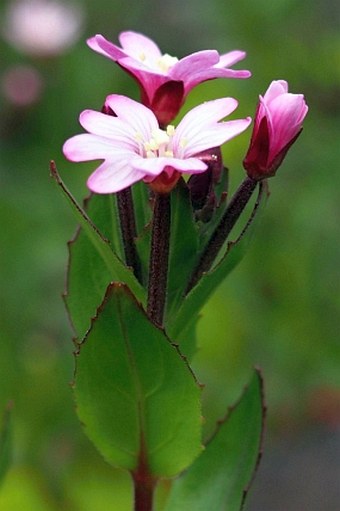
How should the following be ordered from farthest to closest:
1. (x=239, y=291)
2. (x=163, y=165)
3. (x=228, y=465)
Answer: (x=239, y=291), (x=228, y=465), (x=163, y=165)

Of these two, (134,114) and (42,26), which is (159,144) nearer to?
(134,114)

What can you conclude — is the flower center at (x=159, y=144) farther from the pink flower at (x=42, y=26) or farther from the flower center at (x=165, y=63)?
the pink flower at (x=42, y=26)

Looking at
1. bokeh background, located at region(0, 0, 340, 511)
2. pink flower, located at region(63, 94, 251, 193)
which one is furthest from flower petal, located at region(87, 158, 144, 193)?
bokeh background, located at region(0, 0, 340, 511)

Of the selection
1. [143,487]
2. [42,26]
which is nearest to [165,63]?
[143,487]

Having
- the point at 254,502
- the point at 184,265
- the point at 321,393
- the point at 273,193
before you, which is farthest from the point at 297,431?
the point at 184,265

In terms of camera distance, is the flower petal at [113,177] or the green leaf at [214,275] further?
the green leaf at [214,275]

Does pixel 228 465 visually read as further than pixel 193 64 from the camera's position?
Yes

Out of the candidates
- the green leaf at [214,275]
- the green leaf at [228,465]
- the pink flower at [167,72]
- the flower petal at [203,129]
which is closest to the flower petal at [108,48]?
the pink flower at [167,72]

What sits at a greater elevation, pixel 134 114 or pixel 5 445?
pixel 134 114
